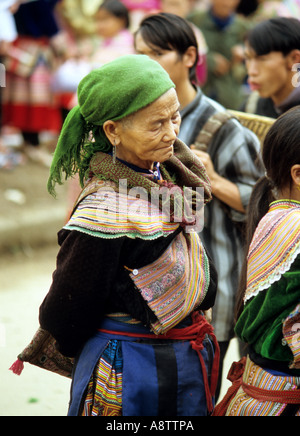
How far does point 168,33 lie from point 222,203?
2.90 feet

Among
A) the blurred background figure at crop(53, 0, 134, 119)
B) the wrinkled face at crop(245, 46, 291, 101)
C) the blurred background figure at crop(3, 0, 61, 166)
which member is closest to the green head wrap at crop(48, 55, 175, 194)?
the wrinkled face at crop(245, 46, 291, 101)

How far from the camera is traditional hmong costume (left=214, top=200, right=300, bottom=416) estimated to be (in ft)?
7.59

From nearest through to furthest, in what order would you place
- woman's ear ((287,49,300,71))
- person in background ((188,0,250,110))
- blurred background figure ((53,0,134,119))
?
woman's ear ((287,49,300,71)), blurred background figure ((53,0,134,119)), person in background ((188,0,250,110))

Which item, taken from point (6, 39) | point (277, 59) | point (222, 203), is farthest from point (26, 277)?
point (277, 59)

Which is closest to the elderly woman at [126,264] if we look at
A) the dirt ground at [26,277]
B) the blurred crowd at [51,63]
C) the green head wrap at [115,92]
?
the green head wrap at [115,92]

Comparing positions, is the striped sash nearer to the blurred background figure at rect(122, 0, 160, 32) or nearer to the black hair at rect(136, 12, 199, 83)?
the black hair at rect(136, 12, 199, 83)

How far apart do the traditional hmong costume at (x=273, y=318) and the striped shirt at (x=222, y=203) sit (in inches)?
34.2

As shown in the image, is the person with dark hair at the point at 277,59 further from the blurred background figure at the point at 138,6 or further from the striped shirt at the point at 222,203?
the blurred background figure at the point at 138,6

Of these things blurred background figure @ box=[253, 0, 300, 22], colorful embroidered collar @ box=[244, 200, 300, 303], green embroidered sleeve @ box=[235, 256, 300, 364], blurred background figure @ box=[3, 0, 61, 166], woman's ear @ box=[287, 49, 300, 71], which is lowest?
blurred background figure @ box=[3, 0, 61, 166]

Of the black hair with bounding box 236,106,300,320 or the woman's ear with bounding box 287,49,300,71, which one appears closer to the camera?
the black hair with bounding box 236,106,300,320

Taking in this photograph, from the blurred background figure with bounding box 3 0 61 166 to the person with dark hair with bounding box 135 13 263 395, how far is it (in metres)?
4.64

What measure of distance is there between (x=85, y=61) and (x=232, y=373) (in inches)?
249

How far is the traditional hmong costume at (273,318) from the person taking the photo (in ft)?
7.59
